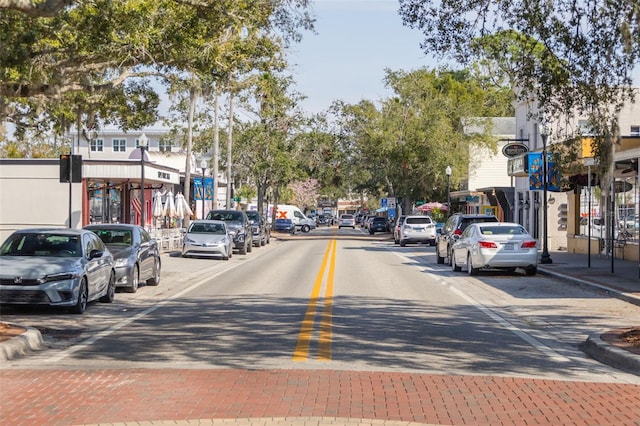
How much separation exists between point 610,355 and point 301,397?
16.1 feet

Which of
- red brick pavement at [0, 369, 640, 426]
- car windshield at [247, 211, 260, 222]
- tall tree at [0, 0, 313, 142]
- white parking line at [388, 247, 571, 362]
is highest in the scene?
tall tree at [0, 0, 313, 142]

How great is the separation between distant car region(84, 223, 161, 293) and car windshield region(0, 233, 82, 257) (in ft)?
9.97

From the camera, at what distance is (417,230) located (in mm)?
51062

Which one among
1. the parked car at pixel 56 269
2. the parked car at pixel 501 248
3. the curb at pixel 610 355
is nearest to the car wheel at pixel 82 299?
the parked car at pixel 56 269

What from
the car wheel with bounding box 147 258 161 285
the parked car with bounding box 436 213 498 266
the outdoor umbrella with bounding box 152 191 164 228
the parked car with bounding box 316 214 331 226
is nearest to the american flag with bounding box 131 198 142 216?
the outdoor umbrella with bounding box 152 191 164 228

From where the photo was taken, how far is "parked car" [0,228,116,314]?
1584 centimetres

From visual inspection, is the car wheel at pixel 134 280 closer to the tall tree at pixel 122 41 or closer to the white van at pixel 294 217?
the tall tree at pixel 122 41

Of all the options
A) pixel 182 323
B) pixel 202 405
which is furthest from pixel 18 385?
pixel 182 323

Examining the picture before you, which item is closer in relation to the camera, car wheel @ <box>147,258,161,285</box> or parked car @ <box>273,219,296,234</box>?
car wheel @ <box>147,258,161,285</box>

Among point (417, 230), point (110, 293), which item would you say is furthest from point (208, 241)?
point (417, 230)

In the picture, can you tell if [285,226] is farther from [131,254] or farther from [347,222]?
[131,254]

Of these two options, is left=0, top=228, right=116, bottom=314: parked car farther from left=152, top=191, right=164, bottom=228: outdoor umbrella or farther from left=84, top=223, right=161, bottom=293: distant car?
left=152, top=191, right=164, bottom=228: outdoor umbrella

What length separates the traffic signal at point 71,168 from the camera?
75.9ft

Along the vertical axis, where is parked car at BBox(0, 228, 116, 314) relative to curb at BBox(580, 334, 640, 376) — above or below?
above
